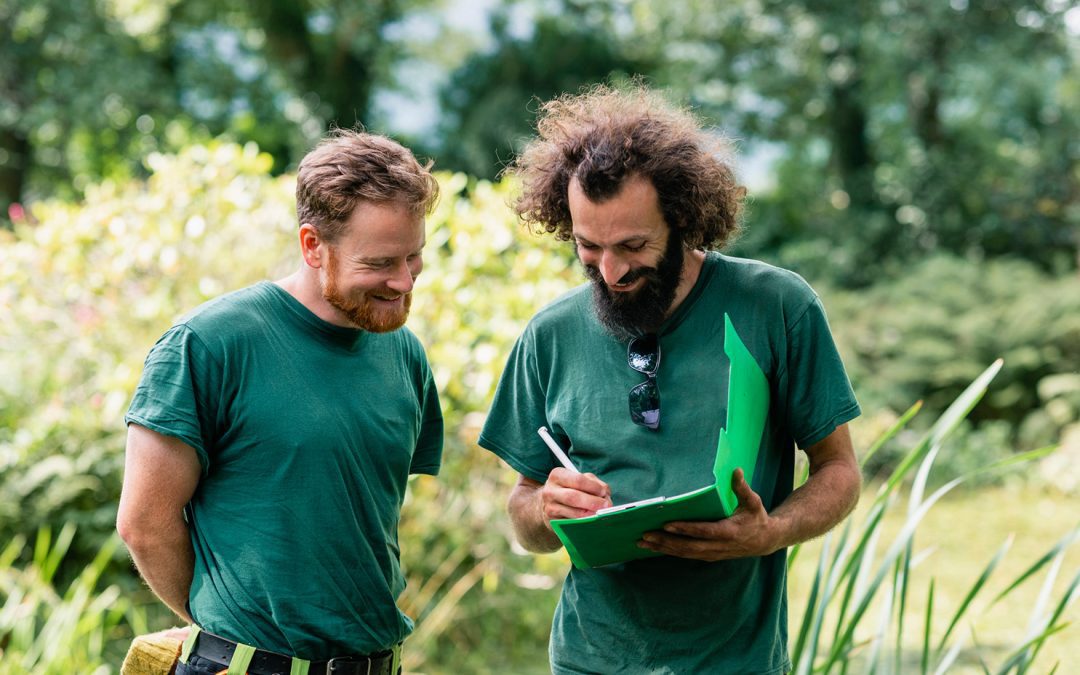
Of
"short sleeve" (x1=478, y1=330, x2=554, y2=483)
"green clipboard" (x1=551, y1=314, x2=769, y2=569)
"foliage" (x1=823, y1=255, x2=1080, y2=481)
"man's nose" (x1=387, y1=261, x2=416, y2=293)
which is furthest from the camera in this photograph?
"foliage" (x1=823, y1=255, x2=1080, y2=481)

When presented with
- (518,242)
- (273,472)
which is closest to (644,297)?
(273,472)

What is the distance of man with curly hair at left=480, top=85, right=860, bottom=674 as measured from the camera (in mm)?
2154

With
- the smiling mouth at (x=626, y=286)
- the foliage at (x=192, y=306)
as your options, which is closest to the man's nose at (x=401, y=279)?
the smiling mouth at (x=626, y=286)

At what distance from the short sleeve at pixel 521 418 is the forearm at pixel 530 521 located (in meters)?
0.05

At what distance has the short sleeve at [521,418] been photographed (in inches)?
93.5

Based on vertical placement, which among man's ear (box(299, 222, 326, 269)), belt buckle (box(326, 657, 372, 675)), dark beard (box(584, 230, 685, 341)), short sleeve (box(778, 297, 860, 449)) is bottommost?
belt buckle (box(326, 657, 372, 675))


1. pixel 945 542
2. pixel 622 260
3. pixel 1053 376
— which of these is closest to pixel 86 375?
pixel 622 260

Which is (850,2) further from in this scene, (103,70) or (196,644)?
(196,644)

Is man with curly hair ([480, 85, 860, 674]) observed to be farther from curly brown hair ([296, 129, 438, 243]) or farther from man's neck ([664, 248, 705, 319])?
curly brown hair ([296, 129, 438, 243])

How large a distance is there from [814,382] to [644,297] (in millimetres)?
357

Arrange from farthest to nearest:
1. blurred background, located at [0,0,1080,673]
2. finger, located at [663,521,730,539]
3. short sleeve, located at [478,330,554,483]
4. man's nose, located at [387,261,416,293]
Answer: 1. blurred background, located at [0,0,1080,673]
2. short sleeve, located at [478,330,554,483]
3. man's nose, located at [387,261,416,293]
4. finger, located at [663,521,730,539]

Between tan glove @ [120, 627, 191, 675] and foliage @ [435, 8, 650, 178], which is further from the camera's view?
foliage @ [435, 8, 650, 178]

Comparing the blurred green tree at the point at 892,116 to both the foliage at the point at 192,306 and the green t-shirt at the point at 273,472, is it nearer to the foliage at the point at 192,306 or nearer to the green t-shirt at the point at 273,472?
the foliage at the point at 192,306

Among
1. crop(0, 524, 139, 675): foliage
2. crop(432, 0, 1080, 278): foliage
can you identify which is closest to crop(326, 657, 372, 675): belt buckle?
crop(0, 524, 139, 675): foliage
